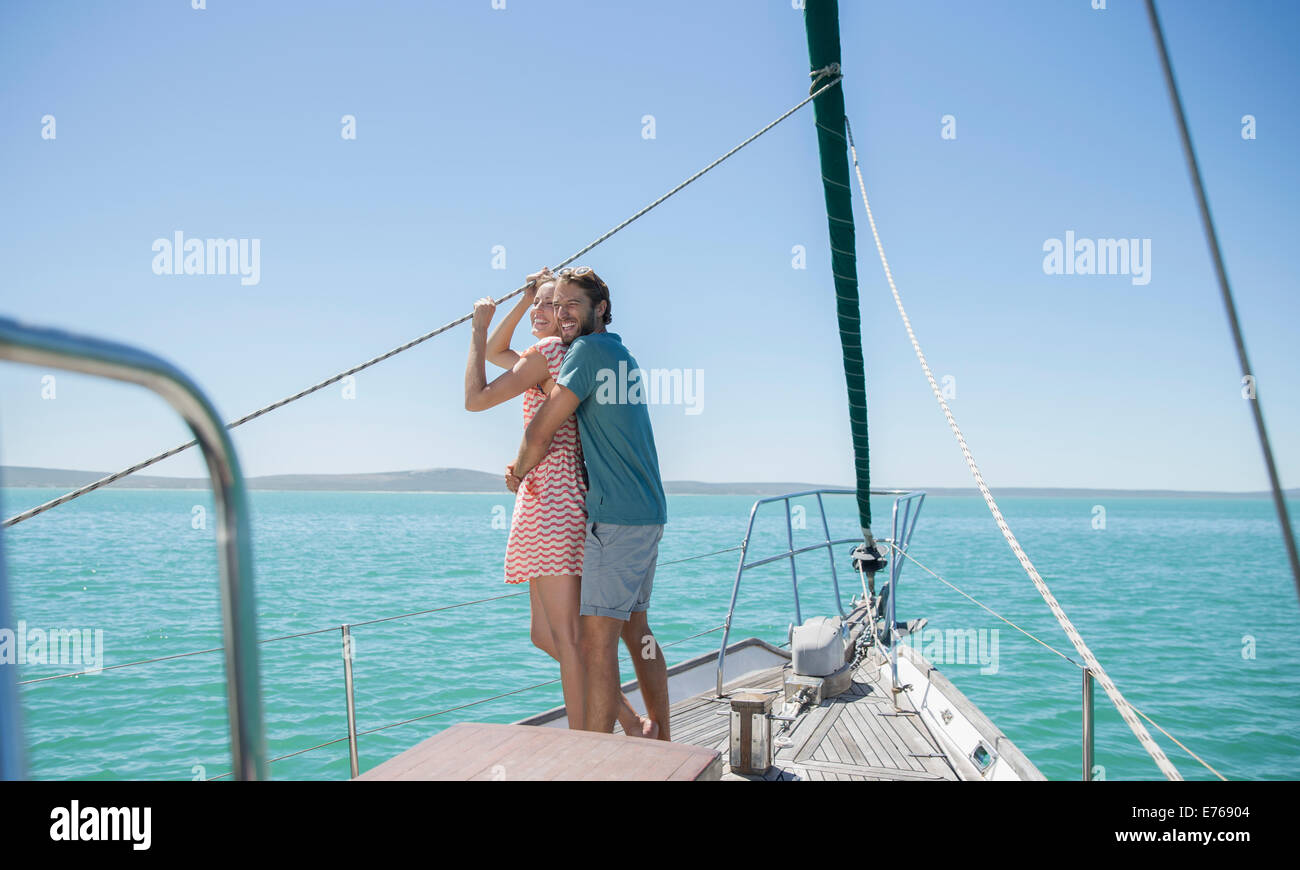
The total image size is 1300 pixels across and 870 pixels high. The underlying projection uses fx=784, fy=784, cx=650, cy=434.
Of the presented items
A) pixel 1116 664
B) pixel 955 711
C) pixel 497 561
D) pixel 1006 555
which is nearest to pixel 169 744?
pixel 955 711

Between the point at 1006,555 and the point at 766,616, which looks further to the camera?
the point at 1006,555

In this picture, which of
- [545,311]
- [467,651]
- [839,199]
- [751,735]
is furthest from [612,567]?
[467,651]

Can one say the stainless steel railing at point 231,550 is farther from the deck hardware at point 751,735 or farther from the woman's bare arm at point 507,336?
the deck hardware at point 751,735

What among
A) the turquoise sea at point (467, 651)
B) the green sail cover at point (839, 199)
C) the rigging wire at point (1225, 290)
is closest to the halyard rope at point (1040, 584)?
the green sail cover at point (839, 199)

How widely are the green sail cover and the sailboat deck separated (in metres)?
1.61

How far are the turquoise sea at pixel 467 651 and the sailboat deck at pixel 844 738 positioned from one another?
106 cm

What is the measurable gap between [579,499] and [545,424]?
272mm

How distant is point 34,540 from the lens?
3878 centimetres

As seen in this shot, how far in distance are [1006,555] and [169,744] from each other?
1457 inches

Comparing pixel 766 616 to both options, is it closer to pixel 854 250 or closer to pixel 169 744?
pixel 169 744

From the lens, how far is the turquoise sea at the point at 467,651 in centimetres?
787

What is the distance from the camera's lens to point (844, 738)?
362 centimetres

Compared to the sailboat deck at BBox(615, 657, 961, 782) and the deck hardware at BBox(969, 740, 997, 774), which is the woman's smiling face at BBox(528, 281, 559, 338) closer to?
the sailboat deck at BBox(615, 657, 961, 782)

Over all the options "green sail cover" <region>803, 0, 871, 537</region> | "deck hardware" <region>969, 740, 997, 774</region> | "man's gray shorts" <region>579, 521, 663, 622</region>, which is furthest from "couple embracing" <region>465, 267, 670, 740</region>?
"green sail cover" <region>803, 0, 871, 537</region>
